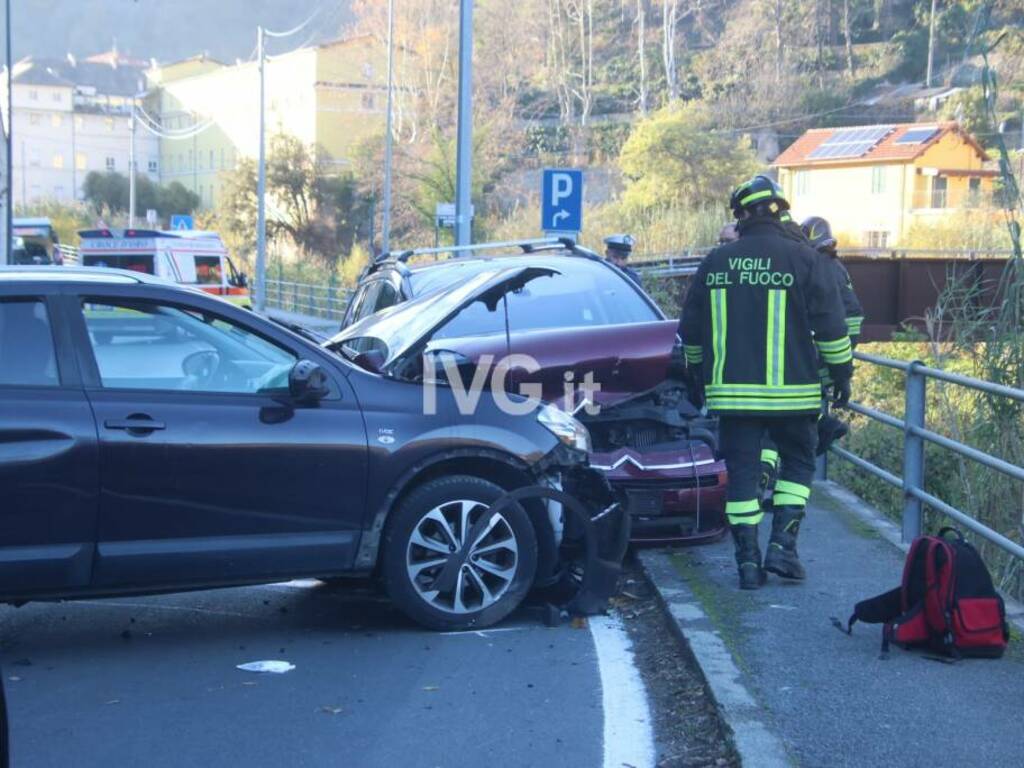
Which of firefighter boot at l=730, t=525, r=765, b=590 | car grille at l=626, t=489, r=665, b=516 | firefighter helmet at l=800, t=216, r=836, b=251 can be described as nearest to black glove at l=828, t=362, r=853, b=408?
firefighter boot at l=730, t=525, r=765, b=590

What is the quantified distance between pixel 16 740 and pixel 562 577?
2822mm

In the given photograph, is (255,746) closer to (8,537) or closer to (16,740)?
(16,740)

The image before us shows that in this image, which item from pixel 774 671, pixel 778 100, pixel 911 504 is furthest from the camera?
pixel 778 100

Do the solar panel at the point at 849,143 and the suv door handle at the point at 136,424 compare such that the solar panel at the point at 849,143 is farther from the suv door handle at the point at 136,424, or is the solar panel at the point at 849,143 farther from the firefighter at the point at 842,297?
the suv door handle at the point at 136,424

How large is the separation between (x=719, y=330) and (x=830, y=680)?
77.0 inches

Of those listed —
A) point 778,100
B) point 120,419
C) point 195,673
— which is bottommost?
point 195,673

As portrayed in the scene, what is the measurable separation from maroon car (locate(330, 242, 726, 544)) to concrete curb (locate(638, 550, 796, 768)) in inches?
17.2

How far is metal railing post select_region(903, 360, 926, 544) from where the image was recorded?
735 centimetres

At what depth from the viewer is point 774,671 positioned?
16.8ft

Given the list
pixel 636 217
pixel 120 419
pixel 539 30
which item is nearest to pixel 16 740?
pixel 120 419

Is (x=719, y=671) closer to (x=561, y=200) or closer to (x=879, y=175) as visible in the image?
(x=561, y=200)

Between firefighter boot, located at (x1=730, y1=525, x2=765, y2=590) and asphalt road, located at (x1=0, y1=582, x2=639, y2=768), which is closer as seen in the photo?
asphalt road, located at (x1=0, y1=582, x2=639, y2=768)

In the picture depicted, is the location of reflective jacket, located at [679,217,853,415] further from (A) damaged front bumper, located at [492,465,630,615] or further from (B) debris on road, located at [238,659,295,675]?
(B) debris on road, located at [238,659,295,675]

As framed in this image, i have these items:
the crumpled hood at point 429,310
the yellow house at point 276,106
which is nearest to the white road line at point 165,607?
the crumpled hood at point 429,310
